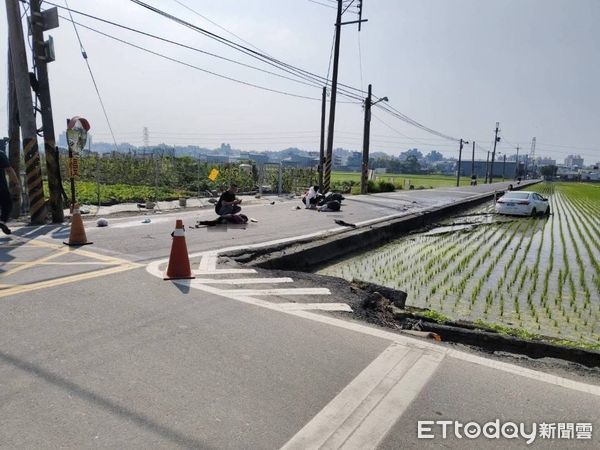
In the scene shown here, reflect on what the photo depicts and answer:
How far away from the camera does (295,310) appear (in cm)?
539

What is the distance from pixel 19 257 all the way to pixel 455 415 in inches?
277

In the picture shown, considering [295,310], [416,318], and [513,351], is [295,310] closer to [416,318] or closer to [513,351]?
[416,318]

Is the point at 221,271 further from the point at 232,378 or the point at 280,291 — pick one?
the point at 232,378

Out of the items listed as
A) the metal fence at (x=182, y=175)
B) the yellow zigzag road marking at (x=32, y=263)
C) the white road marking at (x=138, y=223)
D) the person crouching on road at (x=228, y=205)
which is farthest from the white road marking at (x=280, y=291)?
the metal fence at (x=182, y=175)

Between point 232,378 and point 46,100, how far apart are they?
1039 centimetres

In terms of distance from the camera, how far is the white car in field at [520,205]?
67.7 ft

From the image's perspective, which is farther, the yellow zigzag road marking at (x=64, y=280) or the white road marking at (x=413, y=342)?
the yellow zigzag road marking at (x=64, y=280)

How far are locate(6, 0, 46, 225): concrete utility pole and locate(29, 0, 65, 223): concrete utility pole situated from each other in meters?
0.24

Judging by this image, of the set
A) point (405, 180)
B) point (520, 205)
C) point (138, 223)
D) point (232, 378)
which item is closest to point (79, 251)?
point (138, 223)

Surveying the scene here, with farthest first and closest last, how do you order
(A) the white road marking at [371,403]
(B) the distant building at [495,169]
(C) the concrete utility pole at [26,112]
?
(B) the distant building at [495,169] < (C) the concrete utility pole at [26,112] < (A) the white road marking at [371,403]

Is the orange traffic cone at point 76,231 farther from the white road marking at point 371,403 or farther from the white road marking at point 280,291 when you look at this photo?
the white road marking at point 371,403

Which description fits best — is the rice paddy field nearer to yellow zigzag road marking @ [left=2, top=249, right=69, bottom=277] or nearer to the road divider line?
yellow zigzag road marking @ [left=2, top=249, right=69, bottom=277]

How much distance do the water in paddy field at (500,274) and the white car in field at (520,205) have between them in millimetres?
4845

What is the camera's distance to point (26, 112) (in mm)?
10992
